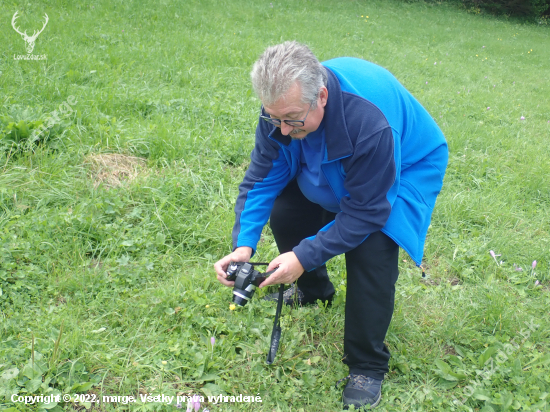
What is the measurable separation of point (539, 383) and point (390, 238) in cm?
107

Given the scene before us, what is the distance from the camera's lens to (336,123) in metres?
1.61

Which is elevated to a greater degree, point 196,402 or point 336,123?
point 336,123

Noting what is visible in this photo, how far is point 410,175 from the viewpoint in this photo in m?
1.83

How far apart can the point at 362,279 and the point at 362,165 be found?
51 centimetres

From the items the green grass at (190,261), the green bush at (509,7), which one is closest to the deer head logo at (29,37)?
the green grass at (190,261)

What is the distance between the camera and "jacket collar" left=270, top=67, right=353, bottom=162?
5.24 feet

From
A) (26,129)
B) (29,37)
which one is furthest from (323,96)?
(29,37)

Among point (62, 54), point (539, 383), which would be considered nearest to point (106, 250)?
point (539, 383)

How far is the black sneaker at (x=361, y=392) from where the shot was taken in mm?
1953

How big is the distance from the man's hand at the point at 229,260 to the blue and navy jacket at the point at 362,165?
0.05 meters

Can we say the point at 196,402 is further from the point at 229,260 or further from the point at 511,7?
the point at 511,7

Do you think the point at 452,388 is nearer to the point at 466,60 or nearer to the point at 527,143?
the point at 527,143

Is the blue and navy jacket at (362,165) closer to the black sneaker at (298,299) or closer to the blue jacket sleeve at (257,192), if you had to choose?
the blue jacket sleeve at (257,192)

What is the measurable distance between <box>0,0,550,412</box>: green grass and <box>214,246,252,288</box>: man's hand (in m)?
0.45
